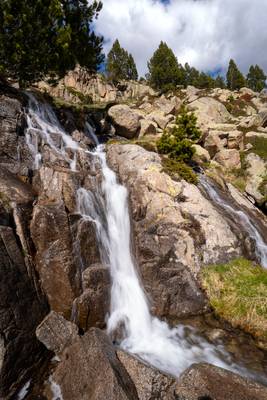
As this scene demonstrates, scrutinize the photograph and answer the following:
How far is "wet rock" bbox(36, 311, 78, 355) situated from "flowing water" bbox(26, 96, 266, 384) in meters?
2.10

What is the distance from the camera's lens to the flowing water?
913cm

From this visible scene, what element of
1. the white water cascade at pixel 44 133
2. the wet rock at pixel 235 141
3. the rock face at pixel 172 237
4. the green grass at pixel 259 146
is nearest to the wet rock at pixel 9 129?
the white water cascade at pixel 44 133

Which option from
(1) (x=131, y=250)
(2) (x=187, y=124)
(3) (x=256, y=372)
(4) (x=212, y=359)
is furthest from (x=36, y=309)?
(2) (x=187, y=124)

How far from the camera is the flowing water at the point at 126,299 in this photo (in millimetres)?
9133

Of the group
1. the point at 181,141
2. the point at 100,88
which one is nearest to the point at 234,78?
the point at 100,88

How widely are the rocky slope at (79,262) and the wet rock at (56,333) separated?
0.03 m

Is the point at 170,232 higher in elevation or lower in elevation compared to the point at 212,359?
higher

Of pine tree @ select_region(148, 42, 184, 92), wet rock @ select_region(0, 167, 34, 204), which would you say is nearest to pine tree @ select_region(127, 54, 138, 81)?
pine tree @ select_region(148, 42, 184, 92)

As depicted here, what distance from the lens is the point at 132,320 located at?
36.0 ft

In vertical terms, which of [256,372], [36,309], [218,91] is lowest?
[256,372]

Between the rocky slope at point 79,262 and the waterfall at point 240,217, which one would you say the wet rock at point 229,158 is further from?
the rocky slope at point 79,262

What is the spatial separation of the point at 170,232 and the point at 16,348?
8695 mm

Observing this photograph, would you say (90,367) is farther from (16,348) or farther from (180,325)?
(180,325)

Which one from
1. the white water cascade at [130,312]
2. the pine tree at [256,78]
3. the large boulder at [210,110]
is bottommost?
the white water cascade at [130,312]
